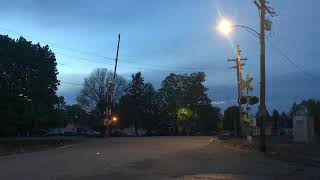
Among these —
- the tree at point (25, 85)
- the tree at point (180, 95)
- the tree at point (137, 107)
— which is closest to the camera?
the tree at point (25, 85)

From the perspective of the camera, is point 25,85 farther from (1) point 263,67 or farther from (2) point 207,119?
(2) point 207,119

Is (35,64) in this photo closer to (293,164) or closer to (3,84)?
(3,84)

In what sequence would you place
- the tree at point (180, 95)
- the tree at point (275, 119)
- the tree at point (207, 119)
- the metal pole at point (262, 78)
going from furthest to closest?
the tree at point (207, 119) < the tree at point (180, 95) < the tree at point (275, 119) < the metal pole at point (262, 78)

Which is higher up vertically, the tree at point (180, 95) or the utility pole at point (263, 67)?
the tree at point (180, 95)

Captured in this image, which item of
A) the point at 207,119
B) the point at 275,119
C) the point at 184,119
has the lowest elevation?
the point at 184,119

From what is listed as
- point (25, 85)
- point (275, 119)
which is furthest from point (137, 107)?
point (25, 85)

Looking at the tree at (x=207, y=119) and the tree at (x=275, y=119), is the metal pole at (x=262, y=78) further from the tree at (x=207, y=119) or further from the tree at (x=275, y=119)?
the tree at (x=207, y=119)

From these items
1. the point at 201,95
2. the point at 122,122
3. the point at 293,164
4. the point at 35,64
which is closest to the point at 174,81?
the point at 201,95

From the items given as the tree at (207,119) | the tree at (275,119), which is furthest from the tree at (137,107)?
the tree at (275,119)

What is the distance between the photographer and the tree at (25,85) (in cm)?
7525

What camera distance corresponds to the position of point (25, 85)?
7656 cm

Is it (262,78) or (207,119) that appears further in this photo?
(207,119)

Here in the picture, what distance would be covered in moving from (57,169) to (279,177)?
26.1 feet

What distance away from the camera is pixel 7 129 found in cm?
7675
